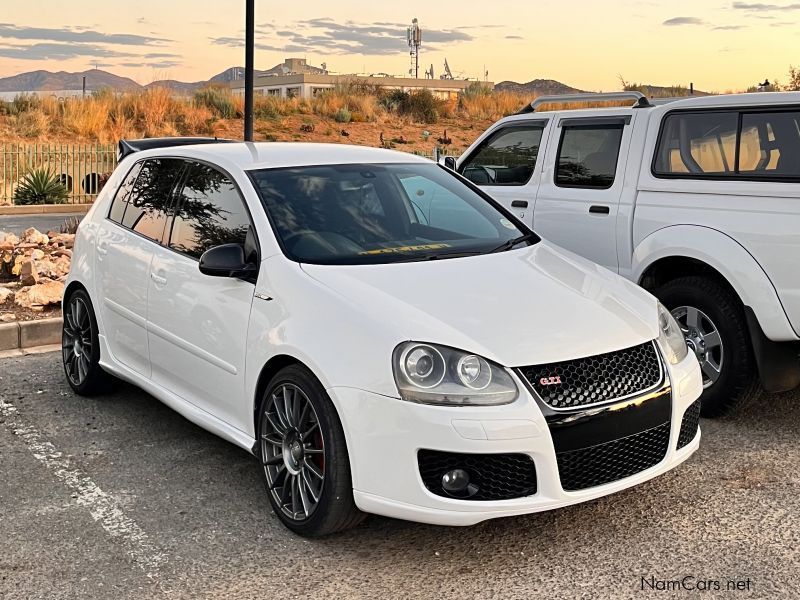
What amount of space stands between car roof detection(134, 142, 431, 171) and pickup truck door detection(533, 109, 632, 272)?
1.42 meters

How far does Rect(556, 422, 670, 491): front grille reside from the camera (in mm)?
3756

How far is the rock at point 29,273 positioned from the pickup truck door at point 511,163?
407cm

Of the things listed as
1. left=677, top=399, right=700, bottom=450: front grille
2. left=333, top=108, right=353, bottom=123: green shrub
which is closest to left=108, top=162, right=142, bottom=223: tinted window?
left=677, top=399, right=700, bottom=450: front grille

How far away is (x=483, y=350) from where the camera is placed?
12.2ft

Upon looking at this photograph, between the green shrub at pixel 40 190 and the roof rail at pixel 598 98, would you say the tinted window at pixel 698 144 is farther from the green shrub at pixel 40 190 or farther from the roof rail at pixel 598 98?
the green shrub at pixel 40 190

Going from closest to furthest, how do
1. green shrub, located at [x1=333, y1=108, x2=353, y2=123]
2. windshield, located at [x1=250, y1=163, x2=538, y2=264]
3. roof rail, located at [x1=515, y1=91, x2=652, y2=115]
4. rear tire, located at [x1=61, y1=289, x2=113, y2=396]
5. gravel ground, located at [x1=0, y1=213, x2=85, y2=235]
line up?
windshield, located at [x1=250, y1=163, x2=538, y2=264]
rear tire, located at [x1=61, y1=289, x2=113, y2=396]
roof rail, located at [x1=515, y1=91, x2=652, y2=115]
gravel ground, located at [x1=0, y1=213, x2=85, y2=235]
green shrub, located at [x1=333, y1=108, x2=353, y2=123]

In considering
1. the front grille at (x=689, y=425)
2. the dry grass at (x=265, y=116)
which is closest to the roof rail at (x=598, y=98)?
the front grille at (x=689, y=425)

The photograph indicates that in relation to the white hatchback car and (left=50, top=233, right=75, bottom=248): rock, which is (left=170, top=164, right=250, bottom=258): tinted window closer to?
the white hatchback car

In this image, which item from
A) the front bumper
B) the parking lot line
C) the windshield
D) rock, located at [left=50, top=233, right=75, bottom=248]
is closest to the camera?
the front bumper

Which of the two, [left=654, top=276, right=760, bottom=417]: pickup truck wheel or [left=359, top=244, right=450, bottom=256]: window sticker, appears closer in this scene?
[left=359, top=244, right=450, bottom=256]: window sticker

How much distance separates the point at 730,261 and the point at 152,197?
134 inches

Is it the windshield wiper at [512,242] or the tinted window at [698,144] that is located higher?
the tinted window at [698,144]

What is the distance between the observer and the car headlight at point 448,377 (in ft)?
11.9

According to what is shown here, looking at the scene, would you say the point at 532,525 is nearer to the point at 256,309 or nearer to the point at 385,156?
the point at 256,309
